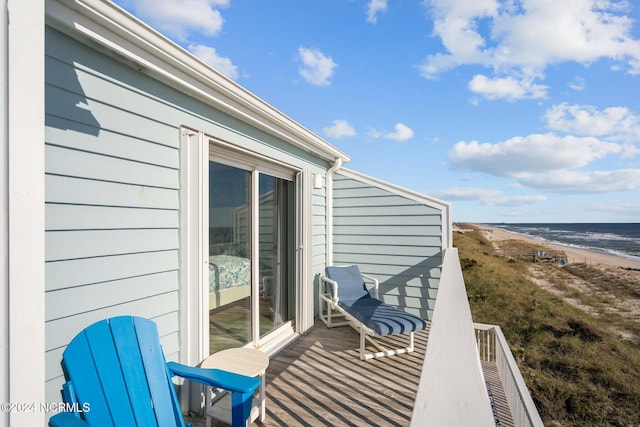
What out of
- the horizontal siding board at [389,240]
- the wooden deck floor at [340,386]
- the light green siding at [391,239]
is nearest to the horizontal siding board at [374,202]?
the light green siding at [391,239]

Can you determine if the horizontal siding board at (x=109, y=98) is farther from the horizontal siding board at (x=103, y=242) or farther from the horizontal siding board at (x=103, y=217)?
the horizontal siding board at (x=103, y=242)

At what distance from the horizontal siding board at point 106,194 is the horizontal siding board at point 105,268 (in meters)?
0.30

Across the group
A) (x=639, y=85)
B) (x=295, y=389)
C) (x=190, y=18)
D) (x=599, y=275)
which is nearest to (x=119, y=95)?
(x=190, y=18)

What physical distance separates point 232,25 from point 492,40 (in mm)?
4913

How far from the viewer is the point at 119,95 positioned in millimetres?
1816

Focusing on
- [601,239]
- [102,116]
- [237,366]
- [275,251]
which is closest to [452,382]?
[237,366]

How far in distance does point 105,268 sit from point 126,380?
0.59 meters

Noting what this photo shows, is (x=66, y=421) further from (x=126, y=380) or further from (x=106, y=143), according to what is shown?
(x=106, y=143)

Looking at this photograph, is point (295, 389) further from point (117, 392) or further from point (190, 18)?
point (190, 18)

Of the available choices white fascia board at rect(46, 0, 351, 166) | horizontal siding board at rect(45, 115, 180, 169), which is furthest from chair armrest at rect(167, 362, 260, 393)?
white fascia board at rect(46, 0, 351, 166)

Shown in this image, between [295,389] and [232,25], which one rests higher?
[232,25]

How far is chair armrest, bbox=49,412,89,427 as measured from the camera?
125 cm

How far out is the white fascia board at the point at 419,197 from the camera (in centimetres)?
425

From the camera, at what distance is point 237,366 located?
212cm
